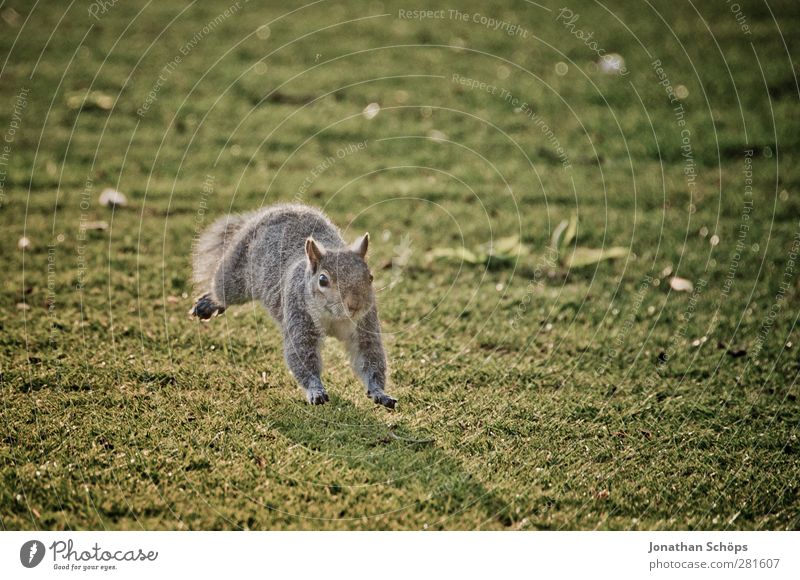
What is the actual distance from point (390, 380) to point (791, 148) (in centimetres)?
621

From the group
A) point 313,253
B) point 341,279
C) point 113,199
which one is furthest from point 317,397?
point 113,199

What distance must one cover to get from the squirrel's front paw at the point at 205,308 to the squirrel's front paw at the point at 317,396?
1.46 meters

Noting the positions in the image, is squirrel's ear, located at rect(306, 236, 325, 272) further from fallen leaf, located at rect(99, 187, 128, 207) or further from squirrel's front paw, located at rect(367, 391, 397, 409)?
fallen leaf, located at rect(99, 187, 128, 207)

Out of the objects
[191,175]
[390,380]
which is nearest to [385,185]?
[191,175]

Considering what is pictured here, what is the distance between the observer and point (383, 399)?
487 cm

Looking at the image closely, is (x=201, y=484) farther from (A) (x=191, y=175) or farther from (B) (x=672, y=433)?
(A) (x=191, y=175)

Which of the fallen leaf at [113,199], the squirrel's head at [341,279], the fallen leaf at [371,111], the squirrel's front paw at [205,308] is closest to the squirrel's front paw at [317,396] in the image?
the squirrel's head at [341,279]

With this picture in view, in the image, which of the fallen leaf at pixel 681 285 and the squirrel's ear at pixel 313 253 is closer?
the squirrel's ear at pixel 313 253

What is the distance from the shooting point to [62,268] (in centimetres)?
682

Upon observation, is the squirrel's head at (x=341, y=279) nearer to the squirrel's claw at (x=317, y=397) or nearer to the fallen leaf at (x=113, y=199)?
the squirrel's claw at (x=317, y=397)

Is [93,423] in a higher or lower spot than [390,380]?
lower
